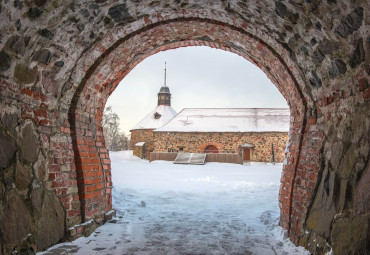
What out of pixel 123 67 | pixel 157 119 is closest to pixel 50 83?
pixel 123 67

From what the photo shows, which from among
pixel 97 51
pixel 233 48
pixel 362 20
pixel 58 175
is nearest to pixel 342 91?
pixel 362 20

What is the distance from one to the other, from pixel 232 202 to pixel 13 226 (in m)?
4.55

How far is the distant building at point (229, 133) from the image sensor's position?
23.0 metres

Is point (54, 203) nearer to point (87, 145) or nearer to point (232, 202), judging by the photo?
point (87, 145)

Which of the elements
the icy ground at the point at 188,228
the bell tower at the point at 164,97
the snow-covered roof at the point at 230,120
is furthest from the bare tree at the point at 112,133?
the icy ground at the point at 188,228

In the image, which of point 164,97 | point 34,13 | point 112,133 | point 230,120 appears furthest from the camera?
point 112,133

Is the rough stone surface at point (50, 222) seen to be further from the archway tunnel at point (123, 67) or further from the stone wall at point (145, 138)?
the stone wall at point (145, 138)

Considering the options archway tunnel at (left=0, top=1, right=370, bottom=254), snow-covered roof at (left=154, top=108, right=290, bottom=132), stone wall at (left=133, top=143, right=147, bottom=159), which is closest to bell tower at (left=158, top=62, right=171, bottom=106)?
snow-covered roof at (left=154, top=108, right=290, bottom=132)

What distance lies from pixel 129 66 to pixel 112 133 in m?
43.2

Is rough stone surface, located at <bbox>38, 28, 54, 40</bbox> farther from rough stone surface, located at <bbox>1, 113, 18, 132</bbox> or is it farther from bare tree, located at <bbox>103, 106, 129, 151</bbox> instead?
bare tree, located at <bbox>103, 106, 129, 151</bbox>

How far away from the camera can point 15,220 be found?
265cm

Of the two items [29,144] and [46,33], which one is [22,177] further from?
[46,33]

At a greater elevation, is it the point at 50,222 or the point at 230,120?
the point at 230,120

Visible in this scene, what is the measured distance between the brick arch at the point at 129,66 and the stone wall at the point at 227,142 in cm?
1928
